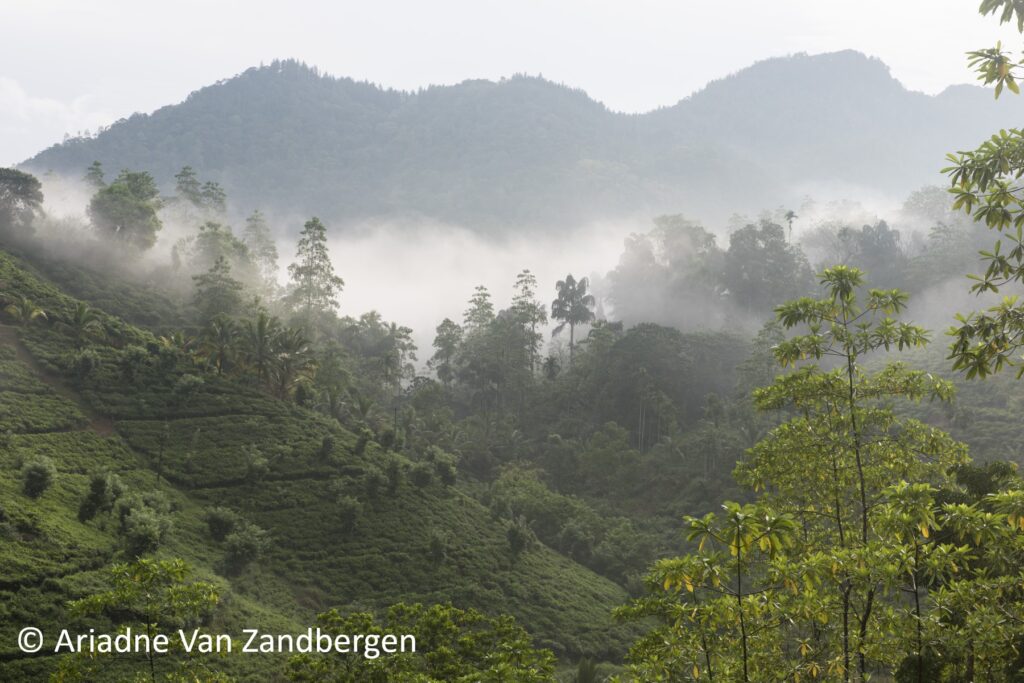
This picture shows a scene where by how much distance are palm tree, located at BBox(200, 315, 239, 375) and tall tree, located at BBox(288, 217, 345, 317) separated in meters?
22.8

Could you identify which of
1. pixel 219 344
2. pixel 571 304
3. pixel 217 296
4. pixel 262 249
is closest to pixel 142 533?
pixel 219 344

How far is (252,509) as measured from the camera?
3709cm

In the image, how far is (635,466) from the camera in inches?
2288

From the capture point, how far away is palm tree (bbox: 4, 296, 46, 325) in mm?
44156

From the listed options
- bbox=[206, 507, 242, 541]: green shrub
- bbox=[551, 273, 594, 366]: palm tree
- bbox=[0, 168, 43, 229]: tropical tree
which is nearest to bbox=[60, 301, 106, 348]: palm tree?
bbox=[206, 507, 242, 541]: green shrub

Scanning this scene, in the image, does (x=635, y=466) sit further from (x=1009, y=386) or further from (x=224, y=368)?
→ (x=224, y=368)

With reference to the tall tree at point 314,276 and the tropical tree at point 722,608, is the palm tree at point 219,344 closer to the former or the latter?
the tall tree at point 314,276

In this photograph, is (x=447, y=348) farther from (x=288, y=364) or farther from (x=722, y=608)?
(x=722, y=608)

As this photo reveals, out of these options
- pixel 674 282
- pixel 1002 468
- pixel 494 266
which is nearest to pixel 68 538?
pixel 1002 468

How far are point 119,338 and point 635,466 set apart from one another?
136 ft
